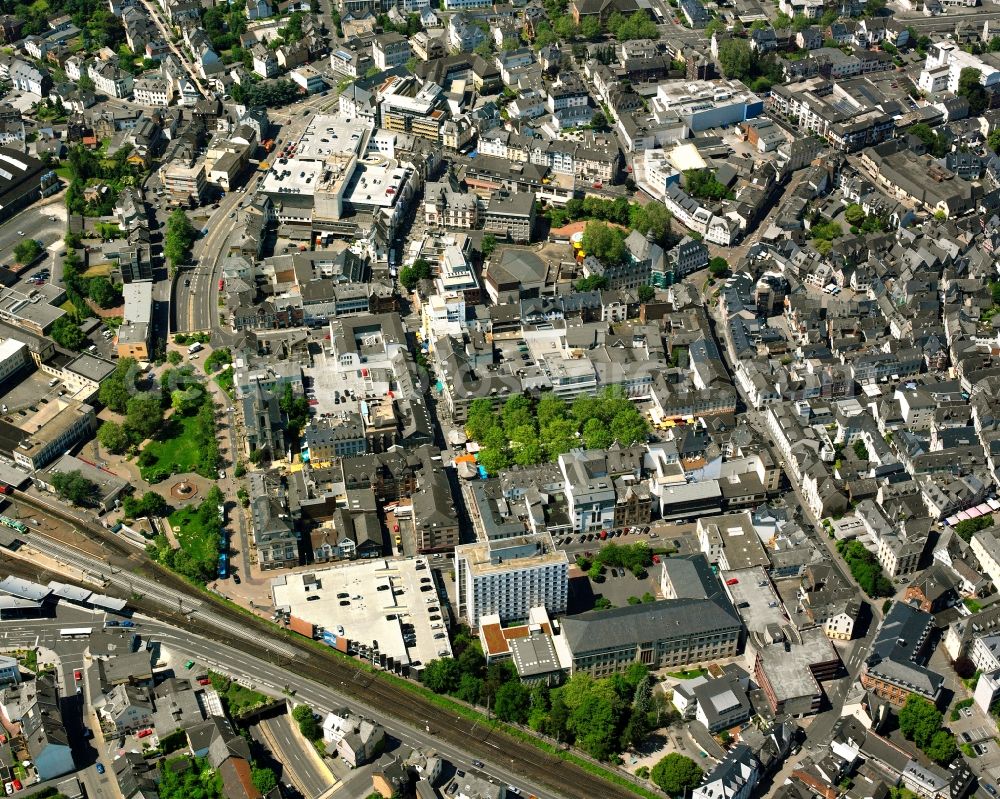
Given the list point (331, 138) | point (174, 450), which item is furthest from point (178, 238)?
point (174, 450)

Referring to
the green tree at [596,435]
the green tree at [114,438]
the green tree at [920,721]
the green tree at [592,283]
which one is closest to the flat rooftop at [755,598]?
the green tree at [920,721]

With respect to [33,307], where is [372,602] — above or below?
below

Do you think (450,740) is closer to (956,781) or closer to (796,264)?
(956,781)

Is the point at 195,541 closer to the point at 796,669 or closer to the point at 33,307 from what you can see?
the point at 33,307

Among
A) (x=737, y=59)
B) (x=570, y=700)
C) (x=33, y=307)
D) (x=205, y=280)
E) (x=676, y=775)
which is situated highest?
(x=33, y=307)

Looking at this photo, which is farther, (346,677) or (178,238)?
(178,238)

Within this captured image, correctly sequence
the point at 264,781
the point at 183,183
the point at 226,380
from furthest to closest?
the point at 183,183, the point at 226,380, the point at 264,781

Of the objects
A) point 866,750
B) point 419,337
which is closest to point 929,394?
point 866,750

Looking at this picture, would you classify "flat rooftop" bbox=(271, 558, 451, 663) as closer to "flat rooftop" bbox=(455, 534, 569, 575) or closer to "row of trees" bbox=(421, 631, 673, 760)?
"row of trees" bbox=(421, 631, 673, 760)
